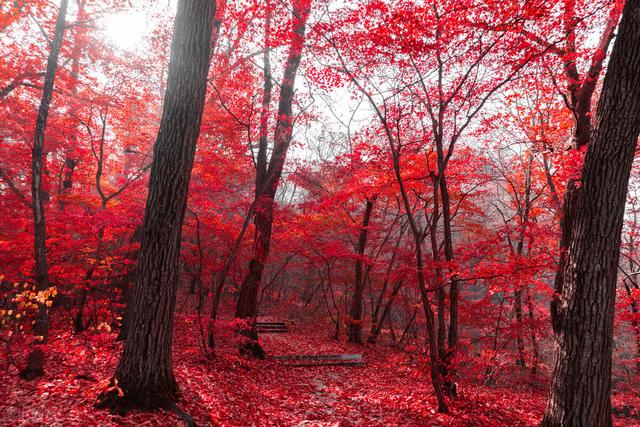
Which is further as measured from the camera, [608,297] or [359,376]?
[359,376]

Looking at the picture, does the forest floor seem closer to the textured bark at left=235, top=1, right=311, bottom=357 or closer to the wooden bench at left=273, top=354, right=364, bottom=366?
the wooden bench at left=273, top=354, right=364, bottom=366

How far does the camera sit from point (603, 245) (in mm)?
3752

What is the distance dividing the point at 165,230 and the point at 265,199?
429 cm

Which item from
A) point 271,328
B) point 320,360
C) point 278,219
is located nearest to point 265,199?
point 278,219

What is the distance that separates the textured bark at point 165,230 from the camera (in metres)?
3.99

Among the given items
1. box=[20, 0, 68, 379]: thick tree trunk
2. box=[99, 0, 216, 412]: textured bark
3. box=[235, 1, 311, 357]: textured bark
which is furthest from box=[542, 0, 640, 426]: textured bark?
box=[20, 0, 68, 379]: thick tree trunk

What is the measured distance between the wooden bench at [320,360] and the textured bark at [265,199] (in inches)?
30.2

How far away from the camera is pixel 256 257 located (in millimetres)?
8328

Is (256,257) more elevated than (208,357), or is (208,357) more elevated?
(256,257)

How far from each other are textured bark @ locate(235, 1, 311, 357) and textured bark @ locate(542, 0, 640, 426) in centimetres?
601

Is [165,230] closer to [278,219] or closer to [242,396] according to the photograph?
[242,396]

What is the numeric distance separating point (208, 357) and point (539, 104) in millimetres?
12605

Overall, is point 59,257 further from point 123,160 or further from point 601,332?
point 601,332

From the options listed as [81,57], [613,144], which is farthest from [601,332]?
[81,57]
